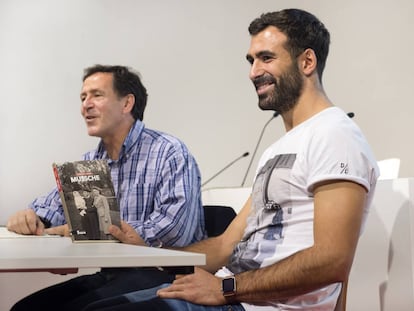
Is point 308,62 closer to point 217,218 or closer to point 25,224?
point 217,218

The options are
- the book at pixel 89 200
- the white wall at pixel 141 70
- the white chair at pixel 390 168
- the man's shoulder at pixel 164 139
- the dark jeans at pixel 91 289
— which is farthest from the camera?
the white wall at pixel 141 70

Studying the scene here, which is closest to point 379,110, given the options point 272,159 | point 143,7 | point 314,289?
point 143,7

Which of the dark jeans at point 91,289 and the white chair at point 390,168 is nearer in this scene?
the dark jeans at point 91,289

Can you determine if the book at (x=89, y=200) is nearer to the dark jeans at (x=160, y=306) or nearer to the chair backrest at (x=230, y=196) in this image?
the dark jeans at (x=160, y=306)

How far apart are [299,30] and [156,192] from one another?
0.90 meters

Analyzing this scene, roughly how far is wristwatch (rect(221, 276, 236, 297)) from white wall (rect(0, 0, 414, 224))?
269cm

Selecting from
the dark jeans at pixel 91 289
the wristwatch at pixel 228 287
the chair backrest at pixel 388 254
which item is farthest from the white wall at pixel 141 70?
the wristwatch at pixel 228 287

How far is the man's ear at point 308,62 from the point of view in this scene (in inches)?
64.6

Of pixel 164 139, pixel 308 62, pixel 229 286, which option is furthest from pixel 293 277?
pixel 164 139

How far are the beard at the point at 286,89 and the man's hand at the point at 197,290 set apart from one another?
0.51 meters

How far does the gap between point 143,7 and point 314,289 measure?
315 cm

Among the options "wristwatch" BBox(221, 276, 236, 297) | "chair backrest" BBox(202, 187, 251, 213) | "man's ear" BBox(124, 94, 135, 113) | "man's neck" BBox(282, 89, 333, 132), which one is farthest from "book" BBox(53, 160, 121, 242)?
"chair backrest" BBox(202, 187, 251, 213)

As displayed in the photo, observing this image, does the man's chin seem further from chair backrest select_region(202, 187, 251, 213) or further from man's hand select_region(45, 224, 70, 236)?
chair backrest select_region(202, 187, 251, 213)

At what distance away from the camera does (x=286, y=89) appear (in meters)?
1.63
